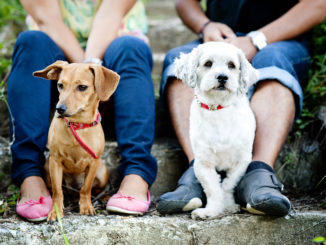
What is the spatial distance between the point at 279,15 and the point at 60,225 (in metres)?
2.24

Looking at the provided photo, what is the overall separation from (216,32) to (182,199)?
53.3 inches

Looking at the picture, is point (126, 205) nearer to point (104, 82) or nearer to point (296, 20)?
point (104, 82)

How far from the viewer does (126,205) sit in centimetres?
196

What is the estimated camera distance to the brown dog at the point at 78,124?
188 centimetres

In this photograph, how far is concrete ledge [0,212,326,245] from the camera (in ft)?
5.80

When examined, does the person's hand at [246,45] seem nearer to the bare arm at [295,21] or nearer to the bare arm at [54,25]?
the bare arm at [295,21]

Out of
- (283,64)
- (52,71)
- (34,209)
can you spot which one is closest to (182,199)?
(34,209)

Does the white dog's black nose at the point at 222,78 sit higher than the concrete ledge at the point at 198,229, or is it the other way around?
the white dog's black nose at the point at 222,78

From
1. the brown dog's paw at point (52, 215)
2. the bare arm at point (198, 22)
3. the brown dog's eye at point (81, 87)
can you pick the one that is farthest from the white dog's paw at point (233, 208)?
the bare arm at point (198, 22)

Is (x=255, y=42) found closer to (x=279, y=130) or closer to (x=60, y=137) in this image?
(x=279, y=130)

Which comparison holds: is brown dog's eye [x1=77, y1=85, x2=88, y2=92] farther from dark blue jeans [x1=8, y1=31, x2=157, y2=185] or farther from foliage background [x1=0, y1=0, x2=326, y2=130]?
foliage background [x1=0, y1=0, x2=326, y2=130]

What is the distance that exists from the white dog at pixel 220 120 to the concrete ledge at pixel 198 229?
0.13m

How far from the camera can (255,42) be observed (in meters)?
2.47

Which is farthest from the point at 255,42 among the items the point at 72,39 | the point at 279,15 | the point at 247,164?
the point at 72,39
